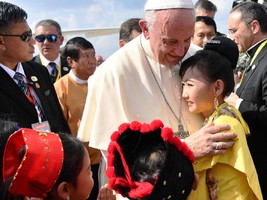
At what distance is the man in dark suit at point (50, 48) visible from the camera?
6250 mm

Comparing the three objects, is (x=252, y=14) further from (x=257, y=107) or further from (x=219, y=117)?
(x=219, y=117)

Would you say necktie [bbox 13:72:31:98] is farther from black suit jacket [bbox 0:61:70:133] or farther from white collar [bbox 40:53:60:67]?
white collar [bbox 40:53:60:67]

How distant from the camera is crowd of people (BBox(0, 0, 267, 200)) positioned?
1.88 metres

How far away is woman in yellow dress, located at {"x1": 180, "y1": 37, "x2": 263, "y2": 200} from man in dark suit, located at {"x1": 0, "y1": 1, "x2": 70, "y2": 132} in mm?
1163

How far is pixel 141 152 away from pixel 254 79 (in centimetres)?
210

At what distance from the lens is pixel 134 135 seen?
6.61ft

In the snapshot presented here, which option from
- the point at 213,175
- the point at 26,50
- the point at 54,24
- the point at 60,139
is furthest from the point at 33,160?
the point at 54,24

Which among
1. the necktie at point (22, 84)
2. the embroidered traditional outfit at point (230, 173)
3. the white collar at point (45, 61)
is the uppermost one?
the necktie at point (22, 84)

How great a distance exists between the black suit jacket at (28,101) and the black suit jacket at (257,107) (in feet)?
4.95

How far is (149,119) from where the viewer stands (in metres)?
2.89

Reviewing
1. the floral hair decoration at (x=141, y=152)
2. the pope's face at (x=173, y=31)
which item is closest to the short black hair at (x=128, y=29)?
the pope's face at (x=173, y=31)

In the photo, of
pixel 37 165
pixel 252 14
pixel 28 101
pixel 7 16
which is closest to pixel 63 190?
pixel 37 165

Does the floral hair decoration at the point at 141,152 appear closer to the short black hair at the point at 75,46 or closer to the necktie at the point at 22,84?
the necktie at the point at 22,84

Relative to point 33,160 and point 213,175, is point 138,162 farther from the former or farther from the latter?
point 213,175
